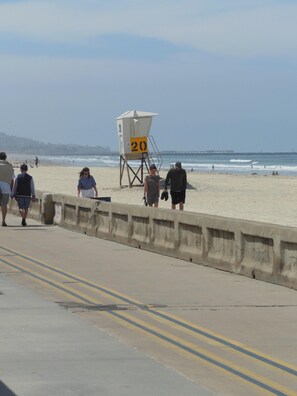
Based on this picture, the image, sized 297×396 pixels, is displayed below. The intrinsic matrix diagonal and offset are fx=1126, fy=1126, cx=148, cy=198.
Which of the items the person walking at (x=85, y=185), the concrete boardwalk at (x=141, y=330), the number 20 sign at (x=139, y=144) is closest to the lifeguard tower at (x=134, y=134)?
the number 20 sign at (x=139, y=144)

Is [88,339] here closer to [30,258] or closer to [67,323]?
[67,323]

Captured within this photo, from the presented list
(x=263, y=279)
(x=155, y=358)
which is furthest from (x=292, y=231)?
(x=155, y=358)

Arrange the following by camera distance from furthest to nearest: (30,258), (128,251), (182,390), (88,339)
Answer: (128,251) < (30,258) < (88,339) < (182,390)

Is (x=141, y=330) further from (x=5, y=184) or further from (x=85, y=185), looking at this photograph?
(x=85, y=185)

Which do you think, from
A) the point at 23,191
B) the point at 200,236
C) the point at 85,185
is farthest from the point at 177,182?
the point at 200,236

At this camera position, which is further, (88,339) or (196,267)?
(196,267)

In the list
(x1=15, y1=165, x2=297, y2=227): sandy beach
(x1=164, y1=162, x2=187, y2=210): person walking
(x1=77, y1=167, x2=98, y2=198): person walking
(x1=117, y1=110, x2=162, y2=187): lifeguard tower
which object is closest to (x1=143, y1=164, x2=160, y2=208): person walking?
(x1=164, y1=162, x2=187, y2=210): person walking

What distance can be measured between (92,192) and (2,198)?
274cm

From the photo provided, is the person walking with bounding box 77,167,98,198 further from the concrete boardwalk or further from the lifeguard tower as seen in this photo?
the lifeguard tower

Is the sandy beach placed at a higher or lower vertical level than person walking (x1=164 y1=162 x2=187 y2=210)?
lower

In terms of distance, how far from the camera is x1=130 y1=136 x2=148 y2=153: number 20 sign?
56.3m

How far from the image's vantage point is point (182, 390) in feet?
27.4

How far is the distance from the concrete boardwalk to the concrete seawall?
0.31 meters

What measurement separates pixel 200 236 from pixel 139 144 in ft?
125
